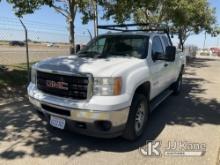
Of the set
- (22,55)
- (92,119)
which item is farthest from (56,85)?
(22,55)

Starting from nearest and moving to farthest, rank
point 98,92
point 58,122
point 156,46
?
1. point 98,92
2. point 58,122
3. point 156,46

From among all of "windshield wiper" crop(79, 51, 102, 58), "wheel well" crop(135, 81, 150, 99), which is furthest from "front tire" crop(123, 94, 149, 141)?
"windshield wiper" crop(79, 51, 102, 58)

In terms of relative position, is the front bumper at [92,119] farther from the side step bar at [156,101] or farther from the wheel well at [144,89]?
the side step bar at [156,101]

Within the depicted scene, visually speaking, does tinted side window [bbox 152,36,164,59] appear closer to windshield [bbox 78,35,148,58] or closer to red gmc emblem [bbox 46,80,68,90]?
windshield [bbox 78,35,148,58]

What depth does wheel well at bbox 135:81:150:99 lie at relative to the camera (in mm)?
4850

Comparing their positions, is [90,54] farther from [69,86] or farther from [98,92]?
[98,92]

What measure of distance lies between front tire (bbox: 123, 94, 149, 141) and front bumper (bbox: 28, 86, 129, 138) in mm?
206

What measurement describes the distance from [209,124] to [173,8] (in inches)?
588

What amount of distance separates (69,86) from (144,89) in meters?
1.50

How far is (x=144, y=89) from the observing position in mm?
5113

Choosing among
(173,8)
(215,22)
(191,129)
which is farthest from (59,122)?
(215,22)

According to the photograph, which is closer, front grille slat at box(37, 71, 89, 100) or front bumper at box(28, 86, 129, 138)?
front bumper at box(28, 86, 129, 138)

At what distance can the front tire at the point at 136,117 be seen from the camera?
14.6 ft

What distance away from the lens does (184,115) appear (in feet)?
21.5
